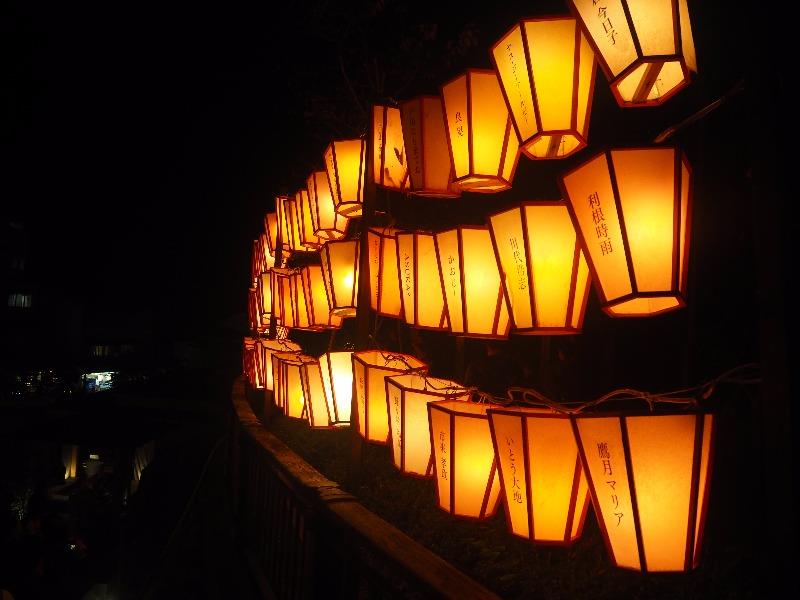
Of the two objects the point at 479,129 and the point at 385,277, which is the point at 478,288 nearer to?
the point at 479,129

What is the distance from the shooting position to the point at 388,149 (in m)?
5.62

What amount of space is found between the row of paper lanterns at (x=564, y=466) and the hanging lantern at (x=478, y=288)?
1.85 ft

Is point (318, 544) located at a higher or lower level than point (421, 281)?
lower

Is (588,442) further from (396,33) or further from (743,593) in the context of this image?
(396,33)

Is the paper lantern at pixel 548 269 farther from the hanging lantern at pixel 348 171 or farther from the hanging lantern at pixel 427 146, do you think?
the hanging lantern at pixel 348 171

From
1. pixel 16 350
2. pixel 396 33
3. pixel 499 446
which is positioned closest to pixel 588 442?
pixel 499 446

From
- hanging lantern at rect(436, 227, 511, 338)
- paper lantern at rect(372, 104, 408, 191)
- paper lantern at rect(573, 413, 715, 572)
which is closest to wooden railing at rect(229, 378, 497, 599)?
paper lantern at rect(573, 413, 715, 572)

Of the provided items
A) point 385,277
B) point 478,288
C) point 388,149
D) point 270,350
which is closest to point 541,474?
point 478,288

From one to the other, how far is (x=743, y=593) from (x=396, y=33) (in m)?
8.01

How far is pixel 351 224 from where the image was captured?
8.41 metres

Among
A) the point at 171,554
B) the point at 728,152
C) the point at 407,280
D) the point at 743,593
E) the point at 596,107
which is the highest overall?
the point at 596,107

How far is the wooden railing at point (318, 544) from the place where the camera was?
113 inches

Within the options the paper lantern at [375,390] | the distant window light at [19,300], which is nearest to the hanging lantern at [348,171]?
the paper lantern at [375,390]

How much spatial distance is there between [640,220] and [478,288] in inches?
52.5
